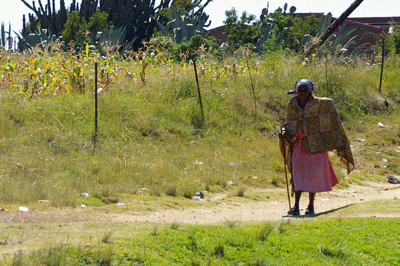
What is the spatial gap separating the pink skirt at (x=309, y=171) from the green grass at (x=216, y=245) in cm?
148

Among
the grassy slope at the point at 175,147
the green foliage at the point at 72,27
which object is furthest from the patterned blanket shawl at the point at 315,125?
the green foliage at the point at 72,27

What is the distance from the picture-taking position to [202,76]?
1316cm

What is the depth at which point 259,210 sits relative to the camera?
24.4 ft

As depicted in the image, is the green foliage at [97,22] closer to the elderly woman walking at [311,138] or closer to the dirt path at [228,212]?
the dirt path at [228,212]

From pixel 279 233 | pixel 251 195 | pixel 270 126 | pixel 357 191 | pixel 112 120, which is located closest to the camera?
pixel 279 233

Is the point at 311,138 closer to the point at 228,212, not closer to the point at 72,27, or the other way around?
the point at 228,212

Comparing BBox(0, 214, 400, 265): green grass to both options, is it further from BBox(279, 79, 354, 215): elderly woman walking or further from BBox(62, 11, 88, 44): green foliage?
BBox(62, 11, 88, 44): green foliage

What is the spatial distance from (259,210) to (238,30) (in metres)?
17.5

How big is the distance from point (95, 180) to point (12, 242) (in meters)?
4.10

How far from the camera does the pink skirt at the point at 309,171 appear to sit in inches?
261

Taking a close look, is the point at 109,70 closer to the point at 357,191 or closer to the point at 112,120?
the point at 112,120

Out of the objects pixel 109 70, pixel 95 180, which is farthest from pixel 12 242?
pixel 109 70

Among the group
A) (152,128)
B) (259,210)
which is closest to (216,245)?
(259,210)

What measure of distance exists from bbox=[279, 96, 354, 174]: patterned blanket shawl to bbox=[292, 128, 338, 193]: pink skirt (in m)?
0.14
